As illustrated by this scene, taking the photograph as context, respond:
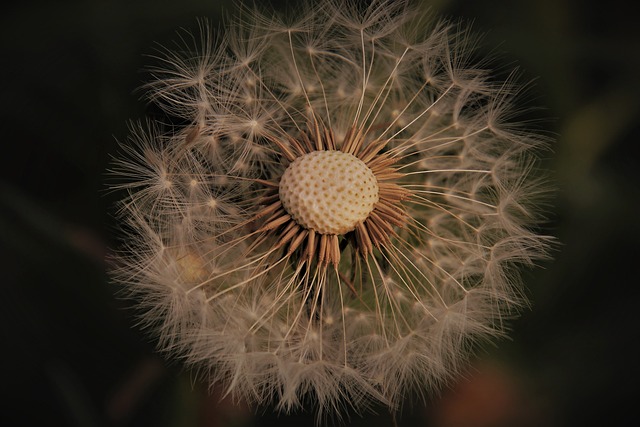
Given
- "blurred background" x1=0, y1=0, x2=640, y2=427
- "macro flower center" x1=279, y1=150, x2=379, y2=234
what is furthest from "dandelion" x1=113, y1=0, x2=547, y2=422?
"blurred background" x1=0, y1=0, x2=640, y2=427

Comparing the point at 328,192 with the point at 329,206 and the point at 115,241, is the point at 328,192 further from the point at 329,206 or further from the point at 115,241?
the point at 115,241

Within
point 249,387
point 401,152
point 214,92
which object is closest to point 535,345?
point 401,152

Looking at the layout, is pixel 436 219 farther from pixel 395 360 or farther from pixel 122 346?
pixel 122 346

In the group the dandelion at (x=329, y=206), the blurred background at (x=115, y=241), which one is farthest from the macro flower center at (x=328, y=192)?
the blurred background at (x=115, y=241)

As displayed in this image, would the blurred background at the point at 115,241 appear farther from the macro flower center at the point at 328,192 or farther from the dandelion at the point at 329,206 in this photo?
the macro flower center at the point at 328,192

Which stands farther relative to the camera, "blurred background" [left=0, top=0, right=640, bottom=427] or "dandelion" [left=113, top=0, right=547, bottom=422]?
"blurred background" [left=0, top=0, right=640, bottom=427]

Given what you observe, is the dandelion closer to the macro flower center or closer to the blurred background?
the macro flower center

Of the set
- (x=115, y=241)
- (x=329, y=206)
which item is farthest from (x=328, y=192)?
(x=115, y=241)
